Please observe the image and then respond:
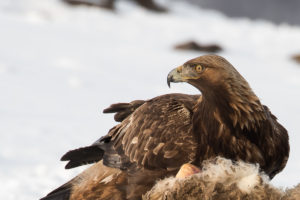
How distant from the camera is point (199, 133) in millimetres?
5137

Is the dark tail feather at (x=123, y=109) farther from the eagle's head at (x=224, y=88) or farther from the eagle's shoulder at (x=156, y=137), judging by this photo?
the eagle's head at (x=224, y=88)

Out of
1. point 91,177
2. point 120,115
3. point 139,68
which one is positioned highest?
point 139,68

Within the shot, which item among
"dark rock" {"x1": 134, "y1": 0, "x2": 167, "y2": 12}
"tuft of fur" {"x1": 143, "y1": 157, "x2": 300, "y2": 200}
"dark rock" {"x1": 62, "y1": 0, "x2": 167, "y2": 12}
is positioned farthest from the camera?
"dark rock" {"x1": 134, "y1": 0, "x2": 167, "y2": 12}

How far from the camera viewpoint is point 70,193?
6047 mm

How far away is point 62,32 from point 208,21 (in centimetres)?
1042

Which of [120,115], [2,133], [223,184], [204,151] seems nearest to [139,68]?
[2,133]

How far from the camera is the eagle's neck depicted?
16.5ft

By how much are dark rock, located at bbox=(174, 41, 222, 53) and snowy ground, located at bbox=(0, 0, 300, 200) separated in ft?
1.03

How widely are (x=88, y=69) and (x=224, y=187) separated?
1404 cm

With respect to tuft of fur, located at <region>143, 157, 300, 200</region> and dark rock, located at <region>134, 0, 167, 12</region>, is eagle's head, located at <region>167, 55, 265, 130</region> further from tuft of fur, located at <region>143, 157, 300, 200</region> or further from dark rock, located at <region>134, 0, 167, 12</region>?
dark rock, located at <region>134, 0, 167, 12</region>

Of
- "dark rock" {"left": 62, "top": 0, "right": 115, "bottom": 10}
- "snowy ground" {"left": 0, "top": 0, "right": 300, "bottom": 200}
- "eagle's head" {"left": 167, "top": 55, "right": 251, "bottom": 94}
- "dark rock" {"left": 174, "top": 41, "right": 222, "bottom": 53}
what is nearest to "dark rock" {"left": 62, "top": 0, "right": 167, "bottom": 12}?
"dark rock" {"left": 62, "top": 0, "right": 115, "bottom": 10}

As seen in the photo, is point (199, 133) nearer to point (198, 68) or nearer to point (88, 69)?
point (198, 68)

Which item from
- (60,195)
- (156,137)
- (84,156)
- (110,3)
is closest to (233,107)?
(156,137)

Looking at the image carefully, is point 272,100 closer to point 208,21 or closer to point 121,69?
point 121,69
